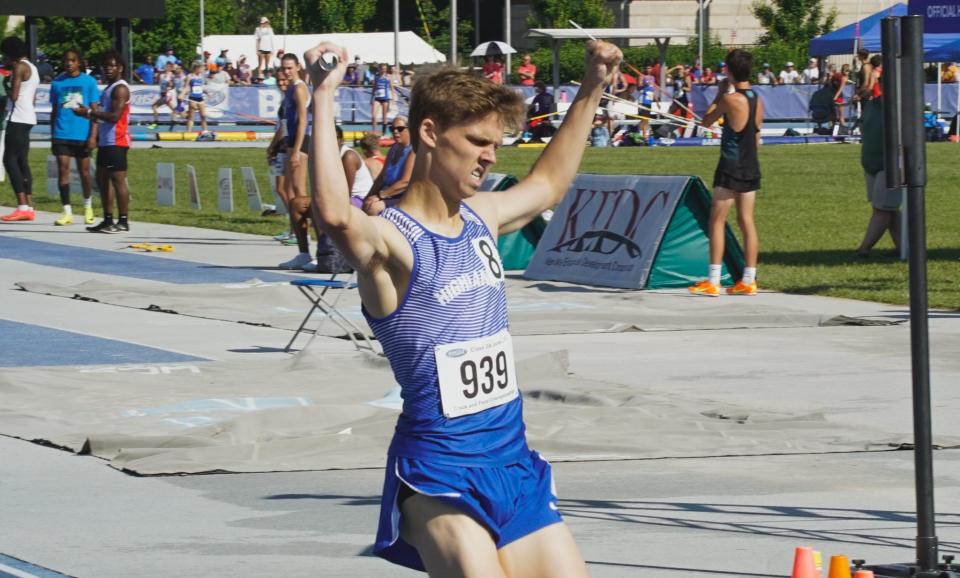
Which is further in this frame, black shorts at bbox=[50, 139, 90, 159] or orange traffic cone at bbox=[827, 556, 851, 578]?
black shorts at bbox=[50, 139, 90, 159]

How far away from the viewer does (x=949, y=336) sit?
12.4 meters

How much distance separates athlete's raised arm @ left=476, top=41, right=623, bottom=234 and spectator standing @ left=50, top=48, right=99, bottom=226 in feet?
53.6

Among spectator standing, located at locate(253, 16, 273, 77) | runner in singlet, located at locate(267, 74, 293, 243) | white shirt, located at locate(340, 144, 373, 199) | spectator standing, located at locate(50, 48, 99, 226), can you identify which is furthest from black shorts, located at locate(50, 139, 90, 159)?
spectator standing, located at locate(253, 16, 273, 77)

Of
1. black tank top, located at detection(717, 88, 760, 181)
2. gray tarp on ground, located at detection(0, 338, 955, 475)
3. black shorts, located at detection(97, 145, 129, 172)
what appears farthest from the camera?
black shorts, located at detection(97, 145, 129, 172)

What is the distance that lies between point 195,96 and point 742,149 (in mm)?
35950

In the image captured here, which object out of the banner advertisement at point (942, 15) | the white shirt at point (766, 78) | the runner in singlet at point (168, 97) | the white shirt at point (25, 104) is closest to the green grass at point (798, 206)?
the banner advertisement at point (942, 15)

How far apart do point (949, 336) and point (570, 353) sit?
2647mm

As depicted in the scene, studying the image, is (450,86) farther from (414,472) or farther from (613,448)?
(613,448)

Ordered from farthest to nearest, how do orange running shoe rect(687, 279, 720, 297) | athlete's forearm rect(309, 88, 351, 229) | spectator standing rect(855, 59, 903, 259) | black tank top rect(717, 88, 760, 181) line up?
spectator standing rect(855, 59, 903, 259), orange running shoe rect(687, 279, 720, 297), black tank top rect(717, 88, 760, 181), athlete's forearm rect(309, 88, 351, 229)

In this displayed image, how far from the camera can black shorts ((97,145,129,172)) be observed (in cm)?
1983

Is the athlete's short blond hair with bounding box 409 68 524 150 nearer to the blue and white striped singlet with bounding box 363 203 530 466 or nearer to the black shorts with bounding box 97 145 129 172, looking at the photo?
the blue and white striped singlet with bounding box 363 203 530 466

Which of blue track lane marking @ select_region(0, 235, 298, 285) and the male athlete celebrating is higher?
the male athlete celebrating

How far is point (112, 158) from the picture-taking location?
19.8 metres

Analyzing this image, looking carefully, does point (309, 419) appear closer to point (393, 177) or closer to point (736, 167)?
point (393, 177)
